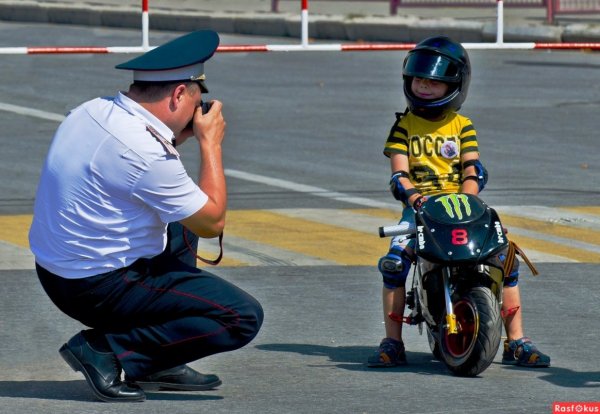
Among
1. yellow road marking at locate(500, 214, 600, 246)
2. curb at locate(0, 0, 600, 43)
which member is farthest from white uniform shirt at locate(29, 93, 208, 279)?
curb at locate(0, 0, 600, 43)

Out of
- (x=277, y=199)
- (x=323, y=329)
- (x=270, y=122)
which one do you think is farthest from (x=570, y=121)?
(x=323, y=329)

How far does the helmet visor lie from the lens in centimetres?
707

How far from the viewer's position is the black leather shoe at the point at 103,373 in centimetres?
623

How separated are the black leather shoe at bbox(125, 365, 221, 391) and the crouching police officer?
0.21 meters

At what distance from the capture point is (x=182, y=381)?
21.4ft

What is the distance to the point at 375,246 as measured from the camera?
33.3 feet

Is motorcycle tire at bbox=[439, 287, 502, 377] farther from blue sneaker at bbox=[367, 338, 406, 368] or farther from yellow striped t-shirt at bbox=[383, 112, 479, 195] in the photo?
yellow striped t-shirt at bbox=[383, 112, 479, 195]

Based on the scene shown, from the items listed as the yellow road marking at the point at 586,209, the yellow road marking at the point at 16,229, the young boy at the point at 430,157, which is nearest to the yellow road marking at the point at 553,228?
the yellow road marking at the point at 586,209

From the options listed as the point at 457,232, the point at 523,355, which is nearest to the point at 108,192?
the point at 457,232

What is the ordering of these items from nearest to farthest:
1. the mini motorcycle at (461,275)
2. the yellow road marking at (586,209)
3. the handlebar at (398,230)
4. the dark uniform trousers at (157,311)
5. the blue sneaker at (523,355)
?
the dark uniform trousers at (157,311), the mini motorcycle at (461,275), the handlebar at (398,230), the blue sneaker at (523,355), the yellow road marking at (586,209)

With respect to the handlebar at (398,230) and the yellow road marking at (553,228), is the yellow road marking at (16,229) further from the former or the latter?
the handlebar at (398,230)

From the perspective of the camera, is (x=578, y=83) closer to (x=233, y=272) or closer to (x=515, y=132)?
(x=515, y=132)

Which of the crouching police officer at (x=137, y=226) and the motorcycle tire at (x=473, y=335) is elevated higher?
the crouching police officer at (x=137, y=226)

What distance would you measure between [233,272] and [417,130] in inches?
94.9
